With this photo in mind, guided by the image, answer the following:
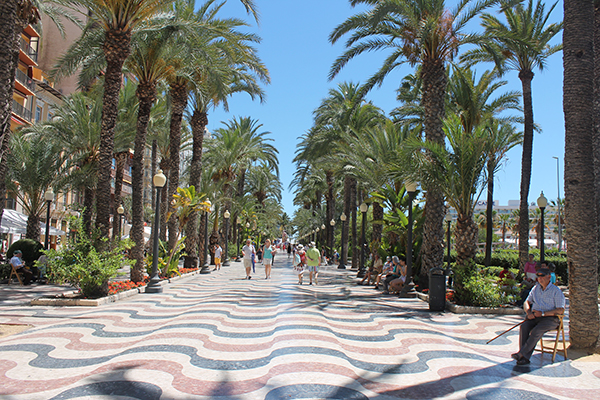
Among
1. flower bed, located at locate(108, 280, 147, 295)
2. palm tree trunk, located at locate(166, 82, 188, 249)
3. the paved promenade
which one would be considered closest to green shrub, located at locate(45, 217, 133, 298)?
flower bed, located at locate(108, 280, 147, 295)

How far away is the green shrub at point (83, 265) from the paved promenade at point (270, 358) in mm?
1159

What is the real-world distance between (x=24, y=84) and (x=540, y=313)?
36.3 m

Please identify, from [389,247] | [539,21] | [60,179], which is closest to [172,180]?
[60,179]

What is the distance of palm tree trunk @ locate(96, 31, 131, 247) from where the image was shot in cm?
1264

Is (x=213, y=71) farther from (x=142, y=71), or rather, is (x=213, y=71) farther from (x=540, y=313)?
(x=540, y=313)

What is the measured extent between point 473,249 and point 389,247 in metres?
6.79

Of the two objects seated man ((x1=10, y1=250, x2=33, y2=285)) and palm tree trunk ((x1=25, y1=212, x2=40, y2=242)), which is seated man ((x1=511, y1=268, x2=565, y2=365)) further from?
palm tree trunk ((x1=25, y1=212, x2=40, y2=242))

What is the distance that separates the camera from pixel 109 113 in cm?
1279

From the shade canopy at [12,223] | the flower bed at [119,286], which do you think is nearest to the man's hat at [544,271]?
the flower bed at [119,286]

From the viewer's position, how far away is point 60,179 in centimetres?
2150

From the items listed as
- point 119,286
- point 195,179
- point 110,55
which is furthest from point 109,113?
point 195,179

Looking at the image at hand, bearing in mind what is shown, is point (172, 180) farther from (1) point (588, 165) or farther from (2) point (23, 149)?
(1) point (588, 165)

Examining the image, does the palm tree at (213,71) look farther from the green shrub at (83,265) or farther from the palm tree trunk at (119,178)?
the green shrub at (83,265)

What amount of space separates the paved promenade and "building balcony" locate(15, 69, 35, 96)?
89.8 ft
